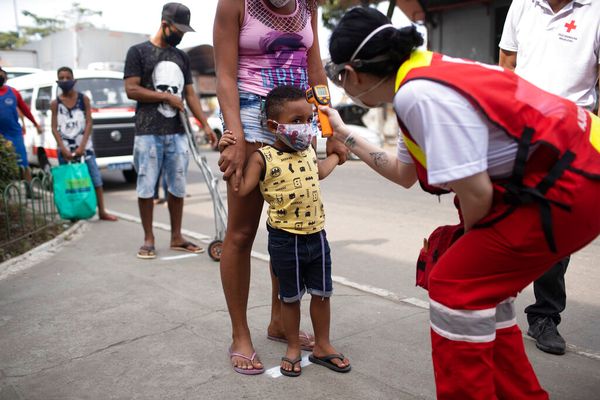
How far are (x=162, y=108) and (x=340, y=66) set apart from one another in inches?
137

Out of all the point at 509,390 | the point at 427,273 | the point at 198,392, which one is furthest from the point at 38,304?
the point at 509,390

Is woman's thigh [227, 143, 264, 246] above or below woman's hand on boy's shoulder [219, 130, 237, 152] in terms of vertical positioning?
below

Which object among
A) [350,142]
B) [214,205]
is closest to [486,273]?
[350,142]

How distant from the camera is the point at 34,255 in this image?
5539 millimetres

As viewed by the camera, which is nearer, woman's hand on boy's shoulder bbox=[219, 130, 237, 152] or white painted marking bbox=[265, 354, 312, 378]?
woman's hand on boy's shoulder bbox=[219, 130, 237, 152]

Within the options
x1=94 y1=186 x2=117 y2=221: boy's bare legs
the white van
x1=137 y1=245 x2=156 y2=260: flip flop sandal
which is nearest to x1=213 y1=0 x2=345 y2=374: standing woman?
x1=137 y1=245 x2=156 y2=260: flip flop sandal

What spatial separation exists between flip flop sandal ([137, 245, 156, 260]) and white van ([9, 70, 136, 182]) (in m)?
5.46

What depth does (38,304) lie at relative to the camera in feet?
13.5

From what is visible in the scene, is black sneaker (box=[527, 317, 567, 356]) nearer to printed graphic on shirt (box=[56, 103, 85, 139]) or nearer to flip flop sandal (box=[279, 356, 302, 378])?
flip flop sandal (box=[279, 356, 302, 378])

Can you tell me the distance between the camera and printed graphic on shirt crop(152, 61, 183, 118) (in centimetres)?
527

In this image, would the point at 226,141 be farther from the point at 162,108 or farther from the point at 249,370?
the point at 162,108

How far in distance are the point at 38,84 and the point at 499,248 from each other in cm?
1137

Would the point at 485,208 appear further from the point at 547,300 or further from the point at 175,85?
the point at 175,85

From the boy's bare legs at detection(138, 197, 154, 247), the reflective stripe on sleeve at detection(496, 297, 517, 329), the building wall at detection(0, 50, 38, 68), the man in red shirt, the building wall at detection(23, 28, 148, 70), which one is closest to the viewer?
the reflective stripe on sleeve at detection(496, 297, 517, 329)
